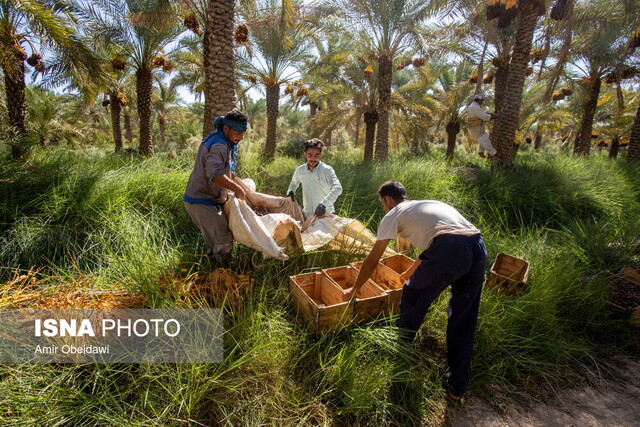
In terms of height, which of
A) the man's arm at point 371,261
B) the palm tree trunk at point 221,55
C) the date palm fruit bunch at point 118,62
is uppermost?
the date palm fruit bunch at point 118,62

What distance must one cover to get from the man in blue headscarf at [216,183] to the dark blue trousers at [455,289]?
187cm

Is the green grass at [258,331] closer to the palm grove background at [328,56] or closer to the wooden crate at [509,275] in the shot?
the wooden crate at [509,275]

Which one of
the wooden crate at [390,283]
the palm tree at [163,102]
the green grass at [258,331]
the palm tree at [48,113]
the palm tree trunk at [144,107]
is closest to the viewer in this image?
the green grass at [258,331]

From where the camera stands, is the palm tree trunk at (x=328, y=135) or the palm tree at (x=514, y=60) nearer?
the palm tree at (x=514, y=60)

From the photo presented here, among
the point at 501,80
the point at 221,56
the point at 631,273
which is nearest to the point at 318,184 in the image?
the point at 221,56

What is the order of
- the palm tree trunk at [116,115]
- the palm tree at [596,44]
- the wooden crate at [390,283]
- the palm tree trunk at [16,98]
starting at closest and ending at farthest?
the wooden crate at [390,283], the palm tree trunk at [16,98], the palm tree at [596,44], the palm tree trunk at [116,115]

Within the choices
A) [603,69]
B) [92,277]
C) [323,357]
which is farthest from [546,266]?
[603,69]

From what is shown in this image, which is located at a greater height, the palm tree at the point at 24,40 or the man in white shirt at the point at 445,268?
the palm tree at the point at 24,40

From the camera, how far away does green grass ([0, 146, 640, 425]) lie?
2.09 meters

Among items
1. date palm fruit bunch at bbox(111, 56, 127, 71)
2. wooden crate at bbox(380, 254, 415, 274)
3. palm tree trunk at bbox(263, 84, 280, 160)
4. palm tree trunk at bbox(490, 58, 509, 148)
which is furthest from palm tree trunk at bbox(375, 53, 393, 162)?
date palm fruit bunch at bbox(111, 56, 127, 71)

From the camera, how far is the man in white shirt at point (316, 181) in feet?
13.6

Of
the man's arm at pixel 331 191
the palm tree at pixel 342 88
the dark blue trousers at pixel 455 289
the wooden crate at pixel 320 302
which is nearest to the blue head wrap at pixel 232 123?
the man's arm at pixel 331 191

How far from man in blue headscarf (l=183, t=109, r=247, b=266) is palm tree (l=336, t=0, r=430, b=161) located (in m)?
8.46

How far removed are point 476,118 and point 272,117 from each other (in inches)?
291
